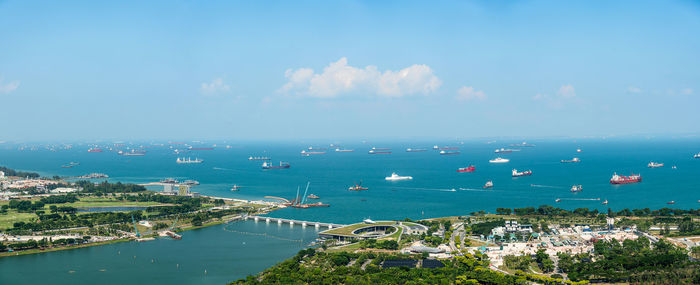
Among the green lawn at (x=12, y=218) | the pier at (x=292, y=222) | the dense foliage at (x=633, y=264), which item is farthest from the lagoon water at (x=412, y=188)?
the dense foliage at (x=633, y=264)

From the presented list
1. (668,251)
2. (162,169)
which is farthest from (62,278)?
(162,169)

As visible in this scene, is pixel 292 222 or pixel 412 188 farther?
Answer: pixel 412 188

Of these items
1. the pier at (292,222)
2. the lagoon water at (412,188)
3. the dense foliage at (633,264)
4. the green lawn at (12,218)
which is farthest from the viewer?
the lagoon water at (412,188)

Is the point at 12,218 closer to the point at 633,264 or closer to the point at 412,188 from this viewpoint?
the point at 412,188

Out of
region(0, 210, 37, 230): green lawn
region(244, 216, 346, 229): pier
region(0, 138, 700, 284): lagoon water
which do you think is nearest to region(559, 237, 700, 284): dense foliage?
region(0, 138, 700, 284): lagoon water

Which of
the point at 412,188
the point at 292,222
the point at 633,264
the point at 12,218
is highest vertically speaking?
the point at 412,188

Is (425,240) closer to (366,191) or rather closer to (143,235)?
(143,235)

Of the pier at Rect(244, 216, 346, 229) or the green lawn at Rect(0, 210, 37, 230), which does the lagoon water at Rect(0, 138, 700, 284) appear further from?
the green lawn at Rect(0, 210, 37, 230)

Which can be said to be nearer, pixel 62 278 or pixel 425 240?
pixel 62 278

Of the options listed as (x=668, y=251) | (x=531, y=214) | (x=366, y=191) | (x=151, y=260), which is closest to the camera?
(x=668, y=251)

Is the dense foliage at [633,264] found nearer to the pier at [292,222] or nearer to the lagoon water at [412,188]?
the lagoon water at [412,188]

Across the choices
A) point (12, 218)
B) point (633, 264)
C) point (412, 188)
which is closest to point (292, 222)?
point (412, 188)
